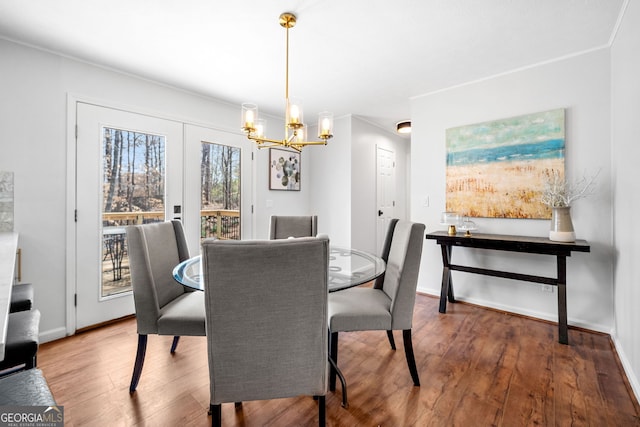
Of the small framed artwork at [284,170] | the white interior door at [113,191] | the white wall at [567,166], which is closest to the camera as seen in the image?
the white wall at [567,166]

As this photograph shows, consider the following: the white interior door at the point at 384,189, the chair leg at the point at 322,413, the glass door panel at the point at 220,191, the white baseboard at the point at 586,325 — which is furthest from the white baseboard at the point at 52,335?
the white interior door at the point at 384,189

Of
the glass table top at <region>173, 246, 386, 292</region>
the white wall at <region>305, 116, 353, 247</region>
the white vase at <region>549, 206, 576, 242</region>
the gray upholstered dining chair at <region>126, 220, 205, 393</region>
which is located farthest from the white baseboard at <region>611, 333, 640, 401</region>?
the white wall at <region>305, 116, 353, 247</region>

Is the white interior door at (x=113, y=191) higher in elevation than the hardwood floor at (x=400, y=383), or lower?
higher

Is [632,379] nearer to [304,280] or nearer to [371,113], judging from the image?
[304,280]

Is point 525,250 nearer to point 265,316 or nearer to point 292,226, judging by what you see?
point 292,226

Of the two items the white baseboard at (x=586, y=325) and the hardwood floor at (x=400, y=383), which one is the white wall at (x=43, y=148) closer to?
the hardwood floor at (x=400, y=383)

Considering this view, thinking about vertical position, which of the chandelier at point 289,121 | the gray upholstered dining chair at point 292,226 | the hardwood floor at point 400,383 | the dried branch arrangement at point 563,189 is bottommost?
the hardwood floor at point 400,383

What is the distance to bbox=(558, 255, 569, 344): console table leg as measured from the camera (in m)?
2.26

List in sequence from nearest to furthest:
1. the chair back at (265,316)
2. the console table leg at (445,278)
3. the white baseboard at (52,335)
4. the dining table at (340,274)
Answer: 1. the chair back at (265,316)
2. the dining table at (340,274)
3. the white baseboard at (52,335)
4. the console table leg at (445,278)

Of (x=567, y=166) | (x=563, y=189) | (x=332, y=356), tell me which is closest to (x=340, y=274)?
(x=332, y=356)

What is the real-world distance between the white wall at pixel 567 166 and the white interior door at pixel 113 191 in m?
2.81

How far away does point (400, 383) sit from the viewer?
1765mm

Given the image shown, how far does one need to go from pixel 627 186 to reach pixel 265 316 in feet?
7.99

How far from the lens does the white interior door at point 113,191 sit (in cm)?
252
